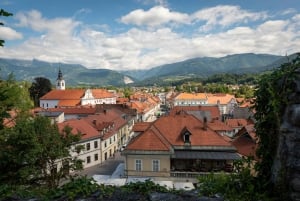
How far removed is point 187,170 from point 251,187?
64.4ft

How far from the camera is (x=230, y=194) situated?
18.0 feet

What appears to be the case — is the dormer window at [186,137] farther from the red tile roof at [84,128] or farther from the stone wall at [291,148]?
the stone wall at [291,148]

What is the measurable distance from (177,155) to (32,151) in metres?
13.2

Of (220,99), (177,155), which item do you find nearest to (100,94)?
(220,99)

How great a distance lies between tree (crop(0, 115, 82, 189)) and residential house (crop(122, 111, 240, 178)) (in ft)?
24.9

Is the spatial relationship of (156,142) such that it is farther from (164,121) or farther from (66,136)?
(66,136)

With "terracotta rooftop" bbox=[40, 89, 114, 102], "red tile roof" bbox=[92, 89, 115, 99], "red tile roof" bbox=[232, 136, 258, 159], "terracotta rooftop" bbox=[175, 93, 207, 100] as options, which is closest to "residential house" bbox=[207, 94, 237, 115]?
"terracotta rooftop" bbox=[175, 93, 207, 100]

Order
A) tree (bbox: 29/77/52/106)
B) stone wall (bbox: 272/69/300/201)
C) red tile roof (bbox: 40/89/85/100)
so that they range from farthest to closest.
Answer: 1. red tile roof (bbox: 40/89/85/100)
2. tree (bbox: 29/77/52/106)
3. stone wall (bbox: 272/69/300/201)

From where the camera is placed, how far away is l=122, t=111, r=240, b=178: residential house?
24266 millimetres

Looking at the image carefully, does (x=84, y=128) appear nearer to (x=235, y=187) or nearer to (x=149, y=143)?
(x=149, y=143)

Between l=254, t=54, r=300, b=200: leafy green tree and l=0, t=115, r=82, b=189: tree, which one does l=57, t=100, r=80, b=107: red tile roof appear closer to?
l=0, t=115, r=82, b=189: tree

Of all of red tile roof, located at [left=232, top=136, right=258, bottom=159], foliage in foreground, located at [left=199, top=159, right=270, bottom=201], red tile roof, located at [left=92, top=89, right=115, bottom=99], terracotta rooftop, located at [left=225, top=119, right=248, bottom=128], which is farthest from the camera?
red tile roof, located at [left=92, top=89, right=115, bottom=99]

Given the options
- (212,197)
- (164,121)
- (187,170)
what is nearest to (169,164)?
(187,170)

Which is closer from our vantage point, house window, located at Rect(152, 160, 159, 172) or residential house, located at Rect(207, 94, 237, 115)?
house window, located at Rect(152, 160, 159, 172)
